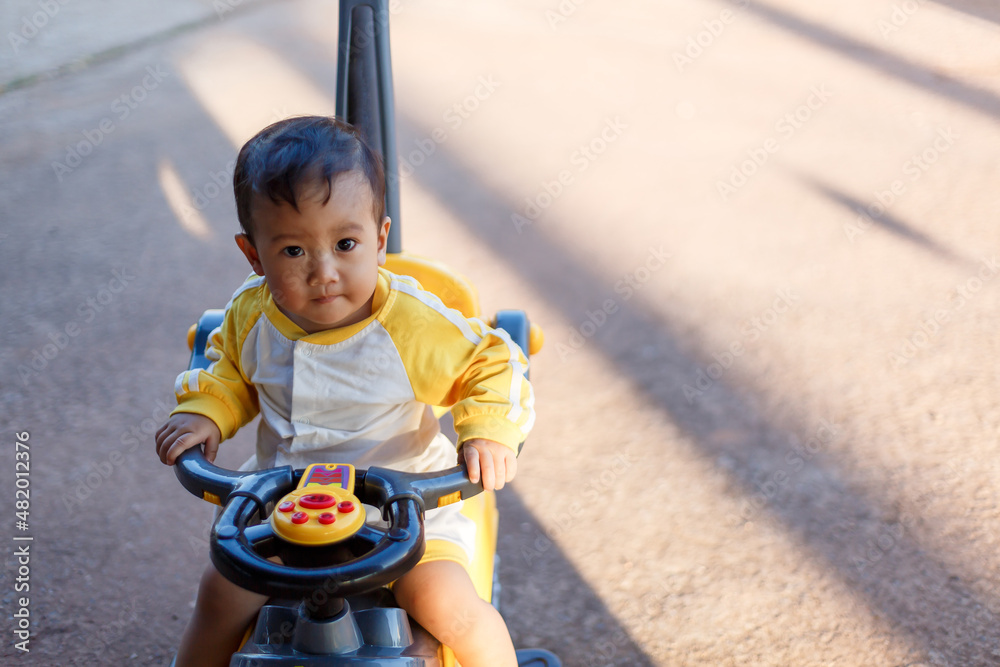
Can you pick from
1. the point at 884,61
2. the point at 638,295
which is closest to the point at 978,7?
the point at 884,61

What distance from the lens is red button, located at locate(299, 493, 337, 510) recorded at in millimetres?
777

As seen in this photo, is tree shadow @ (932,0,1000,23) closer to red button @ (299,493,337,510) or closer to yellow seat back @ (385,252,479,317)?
yellow seat back @ (385,252,479,317)

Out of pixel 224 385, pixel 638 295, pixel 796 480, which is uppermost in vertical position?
pixel 224 385

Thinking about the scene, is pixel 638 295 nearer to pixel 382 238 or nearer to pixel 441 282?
pixel 441 282

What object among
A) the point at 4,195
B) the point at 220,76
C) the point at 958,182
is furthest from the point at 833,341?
the point at 220,76

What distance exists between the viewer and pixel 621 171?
3.11 m

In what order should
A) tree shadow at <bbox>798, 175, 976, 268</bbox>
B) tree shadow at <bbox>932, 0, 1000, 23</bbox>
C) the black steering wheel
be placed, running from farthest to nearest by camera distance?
tree shadow at <bbox>932, 0, 1000, 23</bbox>, tree shadow at <bbox>798, 175, 976, 268</bbox>, the black steering wheel

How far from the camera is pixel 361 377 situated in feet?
3.39

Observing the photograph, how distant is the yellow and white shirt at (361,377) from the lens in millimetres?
1021

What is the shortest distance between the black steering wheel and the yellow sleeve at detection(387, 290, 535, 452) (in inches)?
5.0

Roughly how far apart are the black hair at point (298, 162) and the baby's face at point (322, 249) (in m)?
0.01

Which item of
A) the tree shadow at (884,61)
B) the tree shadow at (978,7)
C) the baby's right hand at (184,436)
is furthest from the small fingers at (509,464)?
the tree shadow at (978,7)

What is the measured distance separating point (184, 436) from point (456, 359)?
0.99 feet

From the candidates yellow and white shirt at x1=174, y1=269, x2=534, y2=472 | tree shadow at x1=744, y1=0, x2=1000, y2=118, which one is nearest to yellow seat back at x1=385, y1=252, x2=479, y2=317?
yellow and white shirt at x1=174, y1=269, x2=534, y2=472
